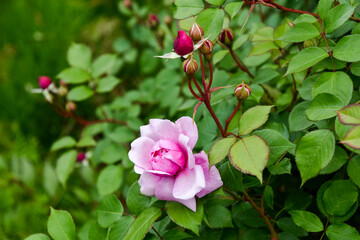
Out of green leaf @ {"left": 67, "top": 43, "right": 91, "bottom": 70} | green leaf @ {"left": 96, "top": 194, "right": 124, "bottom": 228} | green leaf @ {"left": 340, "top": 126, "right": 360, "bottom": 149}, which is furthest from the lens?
green leaf @ {"left": 67, "top": 43, "right": 91, "bottom": 70}

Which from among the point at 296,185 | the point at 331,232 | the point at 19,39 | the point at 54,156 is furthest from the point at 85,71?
the point at 19,39

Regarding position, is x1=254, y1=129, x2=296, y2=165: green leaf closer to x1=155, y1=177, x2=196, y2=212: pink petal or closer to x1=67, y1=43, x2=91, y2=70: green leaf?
x1=155, y1=177, x2=196, y2=212: pink petal

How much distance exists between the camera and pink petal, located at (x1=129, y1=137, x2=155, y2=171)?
56cm

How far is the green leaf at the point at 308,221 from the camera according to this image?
0.59 metres

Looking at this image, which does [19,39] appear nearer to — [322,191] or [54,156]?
[54,156]

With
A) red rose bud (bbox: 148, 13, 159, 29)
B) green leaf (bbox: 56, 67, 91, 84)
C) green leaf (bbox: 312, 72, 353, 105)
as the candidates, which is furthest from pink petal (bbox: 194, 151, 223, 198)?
red rose bud (bbox: 148, 13, 159, 29)

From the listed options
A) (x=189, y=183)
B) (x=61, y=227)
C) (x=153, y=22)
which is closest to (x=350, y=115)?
(x=189, y=183)

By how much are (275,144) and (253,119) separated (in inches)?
2.0

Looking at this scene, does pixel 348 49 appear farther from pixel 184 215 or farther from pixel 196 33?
pixel 184 215

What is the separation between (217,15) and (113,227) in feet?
1.38

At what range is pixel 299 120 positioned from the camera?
62 centimetres

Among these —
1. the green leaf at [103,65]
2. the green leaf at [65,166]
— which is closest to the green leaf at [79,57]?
the green leaf at [103,65]

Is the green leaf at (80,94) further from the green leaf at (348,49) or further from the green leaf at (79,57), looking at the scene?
the green leaf at (348,49)

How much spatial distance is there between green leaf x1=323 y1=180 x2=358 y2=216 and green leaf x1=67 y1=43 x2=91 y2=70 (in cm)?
81
